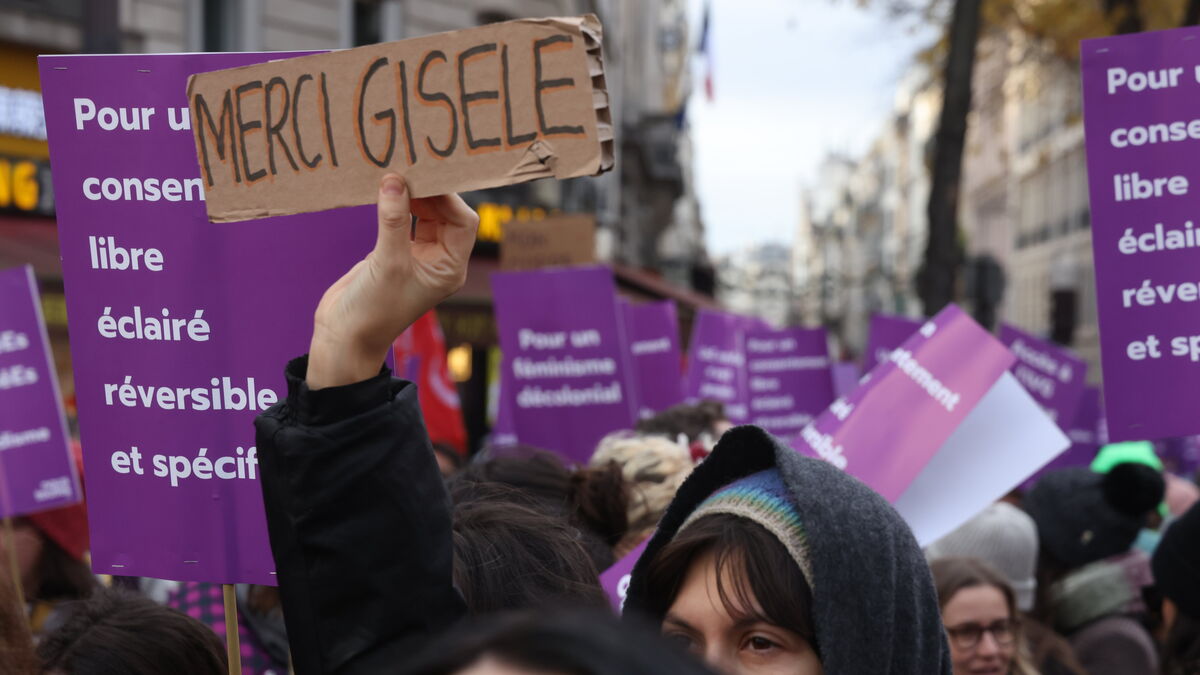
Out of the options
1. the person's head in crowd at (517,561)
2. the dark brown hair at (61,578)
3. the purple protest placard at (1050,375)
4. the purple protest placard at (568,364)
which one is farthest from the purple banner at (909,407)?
the purple protest placard at (1050,375)

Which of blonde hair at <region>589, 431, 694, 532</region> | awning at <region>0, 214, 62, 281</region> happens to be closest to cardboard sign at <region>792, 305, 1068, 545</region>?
blonde hair at <region>589, 431, 694, 532</region>

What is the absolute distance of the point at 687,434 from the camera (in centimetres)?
531

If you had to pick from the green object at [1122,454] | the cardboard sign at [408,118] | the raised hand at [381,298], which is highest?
the cardboard sign at [408,118]

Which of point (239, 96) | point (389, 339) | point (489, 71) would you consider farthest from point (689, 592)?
point (239, 96)

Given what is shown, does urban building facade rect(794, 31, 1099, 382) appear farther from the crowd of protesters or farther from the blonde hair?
the crowd of protesters

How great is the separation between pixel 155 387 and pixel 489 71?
115 cm

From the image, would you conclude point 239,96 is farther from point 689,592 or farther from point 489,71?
point 689,592

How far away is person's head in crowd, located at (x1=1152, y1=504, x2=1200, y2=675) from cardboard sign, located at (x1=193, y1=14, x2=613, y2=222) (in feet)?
8.55

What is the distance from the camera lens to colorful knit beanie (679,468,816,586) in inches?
78.3

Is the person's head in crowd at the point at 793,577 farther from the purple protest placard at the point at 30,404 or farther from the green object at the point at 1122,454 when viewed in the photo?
the green object at the point at 1122,454

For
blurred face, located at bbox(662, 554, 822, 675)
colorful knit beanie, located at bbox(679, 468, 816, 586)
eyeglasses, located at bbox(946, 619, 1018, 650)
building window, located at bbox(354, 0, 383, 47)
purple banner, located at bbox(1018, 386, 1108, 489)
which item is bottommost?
purple banner, located at bbox(1018, 386, 1108, 489)

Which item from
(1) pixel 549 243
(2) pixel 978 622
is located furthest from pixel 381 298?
(1) pixel 549 243

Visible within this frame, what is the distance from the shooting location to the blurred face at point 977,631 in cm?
394

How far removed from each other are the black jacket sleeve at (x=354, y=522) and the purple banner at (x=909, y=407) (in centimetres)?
192
